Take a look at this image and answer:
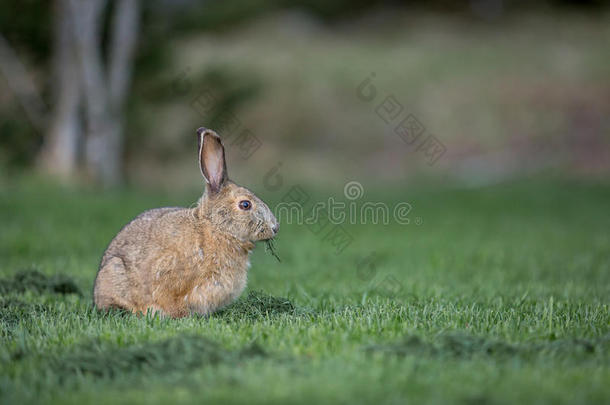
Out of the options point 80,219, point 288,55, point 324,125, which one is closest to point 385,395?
point 80,219

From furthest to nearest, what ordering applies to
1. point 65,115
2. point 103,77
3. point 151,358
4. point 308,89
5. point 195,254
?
point 308,89 → point 103,77 → point 65,115 → point 195,254 → point 151,358

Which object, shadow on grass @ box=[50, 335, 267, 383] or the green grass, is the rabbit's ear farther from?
shadow on grass @ box=[50, 335, 267, 383]

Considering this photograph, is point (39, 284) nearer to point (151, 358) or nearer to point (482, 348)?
point (151, 358)

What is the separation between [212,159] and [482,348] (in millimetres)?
2957

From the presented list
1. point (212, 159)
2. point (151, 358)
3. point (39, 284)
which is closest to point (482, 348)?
point (151, 358)

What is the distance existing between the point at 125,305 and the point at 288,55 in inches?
1202

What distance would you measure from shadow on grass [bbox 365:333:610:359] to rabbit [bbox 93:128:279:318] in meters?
1.83

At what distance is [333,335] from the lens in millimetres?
5402

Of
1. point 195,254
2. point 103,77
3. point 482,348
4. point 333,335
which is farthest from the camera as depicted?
point 103,77

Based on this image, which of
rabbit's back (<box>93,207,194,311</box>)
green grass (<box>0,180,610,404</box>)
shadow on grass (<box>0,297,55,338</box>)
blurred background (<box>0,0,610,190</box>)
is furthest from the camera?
blurred background (<box>0,0,610,190</box>)

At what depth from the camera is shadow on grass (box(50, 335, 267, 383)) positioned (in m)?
4.64

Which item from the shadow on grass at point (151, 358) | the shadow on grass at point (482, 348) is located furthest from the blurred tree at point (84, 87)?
the shadow on grass at point (482, 348)

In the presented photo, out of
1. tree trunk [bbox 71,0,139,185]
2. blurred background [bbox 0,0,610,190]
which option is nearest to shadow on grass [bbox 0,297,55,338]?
blurred background [bbox 0,0,610,190]

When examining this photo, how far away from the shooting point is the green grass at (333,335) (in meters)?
4.22
